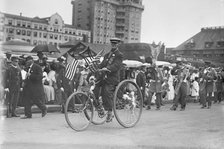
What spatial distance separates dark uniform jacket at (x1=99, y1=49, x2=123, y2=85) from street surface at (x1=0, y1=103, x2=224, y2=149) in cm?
94

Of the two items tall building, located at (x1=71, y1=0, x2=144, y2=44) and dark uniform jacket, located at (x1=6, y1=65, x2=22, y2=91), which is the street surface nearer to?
dark uniform jacket, located at (x1=6, y1=65, x2=22, y2=91)

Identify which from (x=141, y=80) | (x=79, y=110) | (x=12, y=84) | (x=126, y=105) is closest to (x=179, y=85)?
(x=141, y=80)

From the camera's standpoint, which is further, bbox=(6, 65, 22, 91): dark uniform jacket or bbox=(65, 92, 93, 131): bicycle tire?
bbox=(6, 65, 22, 91): dark uniform jacket

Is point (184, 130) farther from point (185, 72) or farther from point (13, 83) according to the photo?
point (185, 72)

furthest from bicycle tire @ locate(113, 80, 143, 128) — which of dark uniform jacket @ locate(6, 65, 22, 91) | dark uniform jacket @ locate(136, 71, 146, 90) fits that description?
dark uniform jacket @ locate(136, 71, 146, 90)

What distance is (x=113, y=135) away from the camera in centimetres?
624

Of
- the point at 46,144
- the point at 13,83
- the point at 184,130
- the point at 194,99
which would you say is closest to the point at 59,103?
the point at 13,83

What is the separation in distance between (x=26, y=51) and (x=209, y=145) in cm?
1114

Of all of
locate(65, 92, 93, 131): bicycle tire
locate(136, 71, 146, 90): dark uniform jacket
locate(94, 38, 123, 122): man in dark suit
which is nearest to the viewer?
locate(65, 92, 93, 131): bicycle tire

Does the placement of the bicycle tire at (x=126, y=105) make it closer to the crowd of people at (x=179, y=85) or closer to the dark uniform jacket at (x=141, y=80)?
the crowd of people at (x=179, y=85)

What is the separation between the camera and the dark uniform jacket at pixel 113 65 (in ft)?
22.9

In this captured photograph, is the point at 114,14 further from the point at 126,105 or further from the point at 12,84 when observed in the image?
the point at 126,105

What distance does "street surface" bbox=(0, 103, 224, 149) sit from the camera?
539 centimetres

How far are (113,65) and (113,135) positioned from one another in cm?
142
